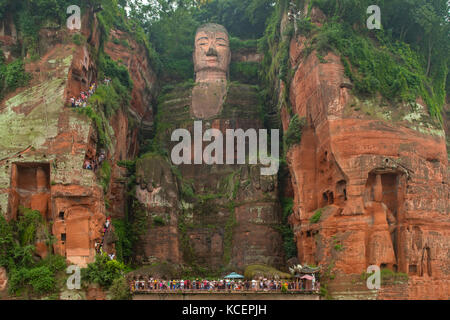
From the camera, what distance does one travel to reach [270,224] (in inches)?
1431

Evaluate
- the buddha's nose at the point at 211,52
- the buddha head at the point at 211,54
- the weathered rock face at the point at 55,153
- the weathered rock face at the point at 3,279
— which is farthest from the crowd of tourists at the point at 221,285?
the buddha's nose at the point at 211,52

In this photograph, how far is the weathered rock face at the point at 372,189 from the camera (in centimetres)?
3153

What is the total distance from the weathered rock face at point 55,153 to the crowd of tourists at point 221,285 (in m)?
2.92

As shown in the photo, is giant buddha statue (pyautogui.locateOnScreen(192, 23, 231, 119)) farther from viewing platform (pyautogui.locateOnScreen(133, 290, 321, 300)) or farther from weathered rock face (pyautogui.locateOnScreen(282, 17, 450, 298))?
viewing platform (pyautogui.locateOnScreen(133, 290, 321, 300))

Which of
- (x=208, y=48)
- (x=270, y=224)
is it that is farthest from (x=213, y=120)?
(x=270, y=224)

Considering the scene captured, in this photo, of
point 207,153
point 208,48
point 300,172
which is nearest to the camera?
point 300,172

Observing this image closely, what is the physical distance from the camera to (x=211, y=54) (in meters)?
47.5

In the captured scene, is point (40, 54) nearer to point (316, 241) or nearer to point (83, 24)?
point (83, 24)

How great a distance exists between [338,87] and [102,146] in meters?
13.0

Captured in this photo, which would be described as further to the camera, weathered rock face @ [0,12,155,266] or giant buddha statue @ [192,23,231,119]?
giant buddha statue @ [192,23,231,119]

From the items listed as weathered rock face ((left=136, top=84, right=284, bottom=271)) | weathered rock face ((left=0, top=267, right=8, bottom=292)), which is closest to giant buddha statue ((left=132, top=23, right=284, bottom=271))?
weathered rock face ((left=136, top=84, right=284, bottom=271))

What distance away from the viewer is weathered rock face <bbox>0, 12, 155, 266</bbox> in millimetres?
30422

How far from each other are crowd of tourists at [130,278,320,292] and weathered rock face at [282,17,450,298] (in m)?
2.57

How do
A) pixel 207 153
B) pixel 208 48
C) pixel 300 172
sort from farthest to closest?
1. pixel 208 48
2. pixel 207 153
3. pixel 300 172
